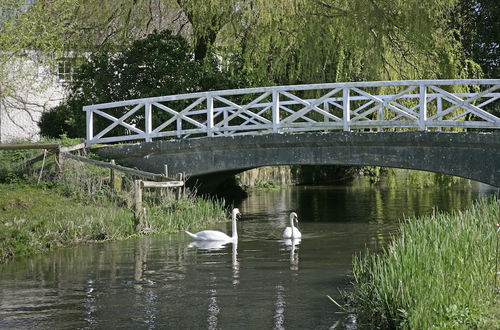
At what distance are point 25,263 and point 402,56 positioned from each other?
507 inches

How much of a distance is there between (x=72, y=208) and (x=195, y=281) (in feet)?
18.3

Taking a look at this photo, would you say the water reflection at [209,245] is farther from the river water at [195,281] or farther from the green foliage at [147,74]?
the green foliage at [147,74]

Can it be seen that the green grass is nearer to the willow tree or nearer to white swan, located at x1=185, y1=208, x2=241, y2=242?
white swan, located at x1=185, y1=208, x2=241, y2=242

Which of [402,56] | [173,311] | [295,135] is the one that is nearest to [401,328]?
[173,311]

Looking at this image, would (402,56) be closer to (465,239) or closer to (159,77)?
(159,77)

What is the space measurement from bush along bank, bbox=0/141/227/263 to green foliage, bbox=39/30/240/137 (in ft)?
14.3

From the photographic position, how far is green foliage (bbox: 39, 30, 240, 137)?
24531 millimetres

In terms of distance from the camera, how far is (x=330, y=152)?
1994 cm

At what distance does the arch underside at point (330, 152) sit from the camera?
18.3 m

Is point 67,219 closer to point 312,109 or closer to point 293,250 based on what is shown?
point 293,250

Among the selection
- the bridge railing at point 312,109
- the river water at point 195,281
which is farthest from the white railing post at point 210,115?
the river water at point 195,281

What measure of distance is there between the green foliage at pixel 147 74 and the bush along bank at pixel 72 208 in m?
4.35

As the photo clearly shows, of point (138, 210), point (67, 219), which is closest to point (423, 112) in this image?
point (138, 210)

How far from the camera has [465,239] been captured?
32.9 feet
